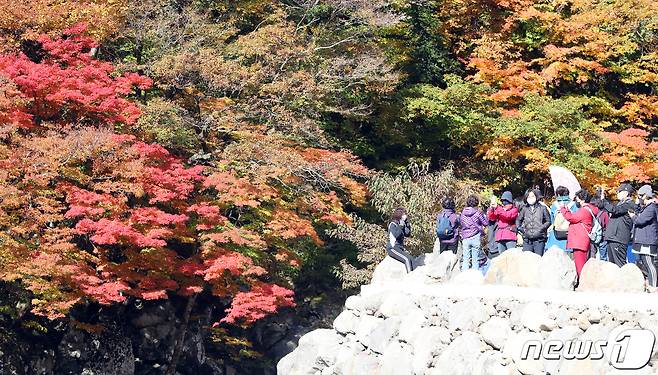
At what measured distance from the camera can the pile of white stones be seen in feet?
28.3

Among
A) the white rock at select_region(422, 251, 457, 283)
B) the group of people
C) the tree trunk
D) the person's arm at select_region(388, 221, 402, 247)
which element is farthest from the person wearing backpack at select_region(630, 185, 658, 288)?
the tree trunk

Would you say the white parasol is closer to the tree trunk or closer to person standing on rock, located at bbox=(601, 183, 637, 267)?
person standing on rock, located at bbox=(601, 183, 637, 267)

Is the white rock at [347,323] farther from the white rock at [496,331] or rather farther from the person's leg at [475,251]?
the white rock at [496,331]

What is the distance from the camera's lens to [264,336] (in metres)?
22.6

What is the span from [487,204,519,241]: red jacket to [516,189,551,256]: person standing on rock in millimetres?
515

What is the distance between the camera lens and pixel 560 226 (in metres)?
11.7

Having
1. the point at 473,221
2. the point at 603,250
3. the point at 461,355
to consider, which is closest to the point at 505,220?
the point at 473,221

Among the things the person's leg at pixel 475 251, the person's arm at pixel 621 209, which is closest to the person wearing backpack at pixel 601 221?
the person's arm at pixel 621 209

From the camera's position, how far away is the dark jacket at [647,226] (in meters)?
10.5

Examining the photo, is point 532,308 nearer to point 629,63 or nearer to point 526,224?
point 526,224

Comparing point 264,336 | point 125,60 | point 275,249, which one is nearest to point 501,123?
point 275,249

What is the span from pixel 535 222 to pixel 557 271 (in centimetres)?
169

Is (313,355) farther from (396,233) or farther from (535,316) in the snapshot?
(535,316)

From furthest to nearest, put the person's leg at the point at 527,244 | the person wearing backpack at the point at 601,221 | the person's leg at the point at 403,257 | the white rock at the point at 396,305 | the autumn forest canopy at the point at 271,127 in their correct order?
the autumn forest canopy at the point at 271,127
the person's leg at the point at 403,257
the white rock at the point at 396,305
the person wearing backpack at the point at 601,221
the person's leg at the point at 527,244
